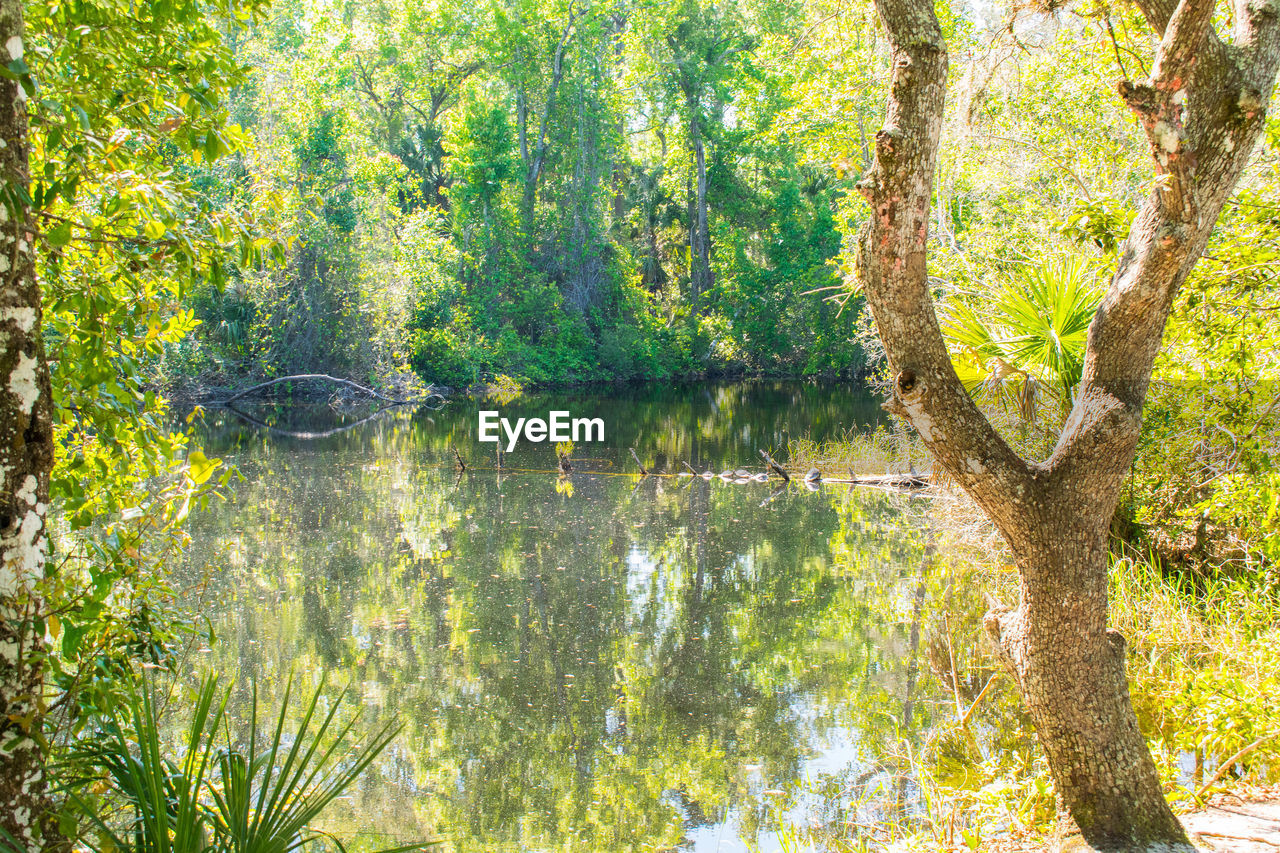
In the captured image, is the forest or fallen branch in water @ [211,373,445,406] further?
fallen branch in water @ [211,373,445,406]

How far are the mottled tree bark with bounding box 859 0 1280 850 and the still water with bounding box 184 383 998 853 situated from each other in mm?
1540

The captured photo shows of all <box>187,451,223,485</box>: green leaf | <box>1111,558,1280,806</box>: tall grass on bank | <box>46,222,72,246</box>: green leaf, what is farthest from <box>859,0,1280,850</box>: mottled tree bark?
<box>46,222,72,246</box>: green leaf

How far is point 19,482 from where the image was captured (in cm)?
256

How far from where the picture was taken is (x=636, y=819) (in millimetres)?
5074

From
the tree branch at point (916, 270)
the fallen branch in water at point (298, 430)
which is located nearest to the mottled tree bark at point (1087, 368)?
the tree branch at point (916, 270)

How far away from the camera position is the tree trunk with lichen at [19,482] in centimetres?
253

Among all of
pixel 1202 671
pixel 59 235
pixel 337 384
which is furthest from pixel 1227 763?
pixel 337 384

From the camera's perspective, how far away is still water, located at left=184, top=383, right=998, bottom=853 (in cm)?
521

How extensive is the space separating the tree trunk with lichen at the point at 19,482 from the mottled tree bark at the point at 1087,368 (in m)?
2.57

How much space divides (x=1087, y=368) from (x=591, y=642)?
15.8ft

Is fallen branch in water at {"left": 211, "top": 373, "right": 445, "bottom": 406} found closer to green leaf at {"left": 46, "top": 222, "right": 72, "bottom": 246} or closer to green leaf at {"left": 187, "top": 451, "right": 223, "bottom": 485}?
green leaf at {"left": 187, "top": 451, "right": 223, "bottom": 485}

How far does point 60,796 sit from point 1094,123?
15.3 meters

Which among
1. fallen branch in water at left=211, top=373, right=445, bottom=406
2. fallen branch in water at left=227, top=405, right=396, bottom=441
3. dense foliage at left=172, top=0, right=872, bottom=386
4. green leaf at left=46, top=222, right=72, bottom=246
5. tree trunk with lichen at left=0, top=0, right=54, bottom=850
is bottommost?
tree trunk with lichen at left=0, top=0, right=54, bottom=850

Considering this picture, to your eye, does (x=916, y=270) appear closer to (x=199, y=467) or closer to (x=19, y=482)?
(x=199, y=467)
